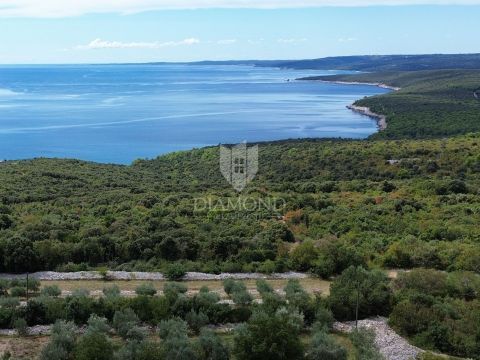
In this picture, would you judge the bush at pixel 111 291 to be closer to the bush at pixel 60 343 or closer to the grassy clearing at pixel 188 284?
the grassy clearing at pixel 188 284

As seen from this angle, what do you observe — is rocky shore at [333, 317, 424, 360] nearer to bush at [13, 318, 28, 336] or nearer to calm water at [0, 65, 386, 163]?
bush at [13, 318, 28, 336]

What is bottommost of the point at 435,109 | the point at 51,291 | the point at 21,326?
the point at 21,326

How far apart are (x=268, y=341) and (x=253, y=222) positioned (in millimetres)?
12532

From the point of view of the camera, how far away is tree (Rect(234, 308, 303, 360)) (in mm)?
12352

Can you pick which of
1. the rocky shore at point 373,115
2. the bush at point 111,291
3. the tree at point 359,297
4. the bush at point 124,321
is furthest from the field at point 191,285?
the rocky shore at point 373,115

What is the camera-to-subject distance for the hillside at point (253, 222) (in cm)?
1973

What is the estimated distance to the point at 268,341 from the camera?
40.7ft

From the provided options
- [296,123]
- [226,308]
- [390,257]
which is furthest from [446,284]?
[296,123]

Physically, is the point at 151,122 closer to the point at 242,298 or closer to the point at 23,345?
the point at 242,298

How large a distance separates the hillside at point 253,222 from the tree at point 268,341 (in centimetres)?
638

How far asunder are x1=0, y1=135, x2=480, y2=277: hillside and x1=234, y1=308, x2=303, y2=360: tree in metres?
6.38

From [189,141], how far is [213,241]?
189 feet

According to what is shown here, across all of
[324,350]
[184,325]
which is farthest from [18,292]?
[324,350]

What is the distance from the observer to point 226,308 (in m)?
15.2
